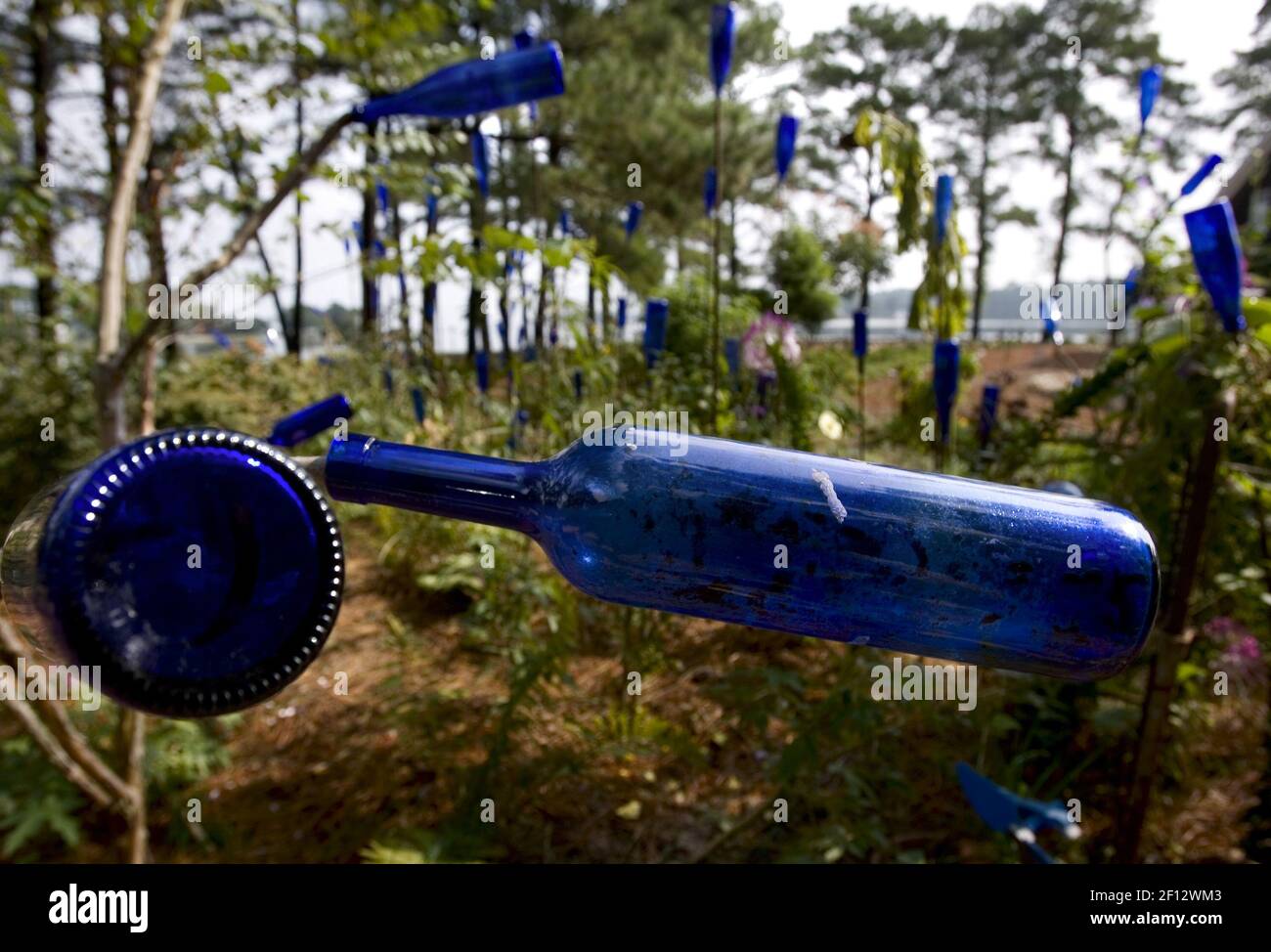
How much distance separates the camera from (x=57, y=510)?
11.1 inches

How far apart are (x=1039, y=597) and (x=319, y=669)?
2.58 metres

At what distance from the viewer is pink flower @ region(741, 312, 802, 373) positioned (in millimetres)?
2797

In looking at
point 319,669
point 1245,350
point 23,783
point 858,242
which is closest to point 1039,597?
point 1245,350

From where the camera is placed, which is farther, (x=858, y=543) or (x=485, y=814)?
(x=485, y=814)

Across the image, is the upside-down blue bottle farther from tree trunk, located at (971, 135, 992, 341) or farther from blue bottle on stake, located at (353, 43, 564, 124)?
tree trunk, located at (971, 135, 992, 341)

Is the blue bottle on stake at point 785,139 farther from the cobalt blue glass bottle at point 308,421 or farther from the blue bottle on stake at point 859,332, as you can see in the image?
the cobalt blue glass bottle at point 308,421

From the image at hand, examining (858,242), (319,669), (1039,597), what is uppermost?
(858,242)

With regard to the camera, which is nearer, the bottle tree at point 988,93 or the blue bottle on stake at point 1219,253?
the blue bottle on stake at point 1219,253

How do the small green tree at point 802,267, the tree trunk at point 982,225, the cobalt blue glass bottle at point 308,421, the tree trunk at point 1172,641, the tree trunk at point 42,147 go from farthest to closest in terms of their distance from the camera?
the tree trunk at point 982,225 → the small green tree at point 802,267 → the tree trunk at point 42,147 → the tree trunk at point 1172,641 → the cobalt blue glass bottle at point 308,421

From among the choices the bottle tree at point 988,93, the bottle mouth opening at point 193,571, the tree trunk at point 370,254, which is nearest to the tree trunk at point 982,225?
the bottle tree at point 988,93

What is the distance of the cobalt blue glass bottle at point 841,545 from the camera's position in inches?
12.3

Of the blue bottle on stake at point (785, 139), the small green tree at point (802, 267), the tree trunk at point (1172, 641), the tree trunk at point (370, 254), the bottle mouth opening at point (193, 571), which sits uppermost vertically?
the small green tree at point (802, 267)
